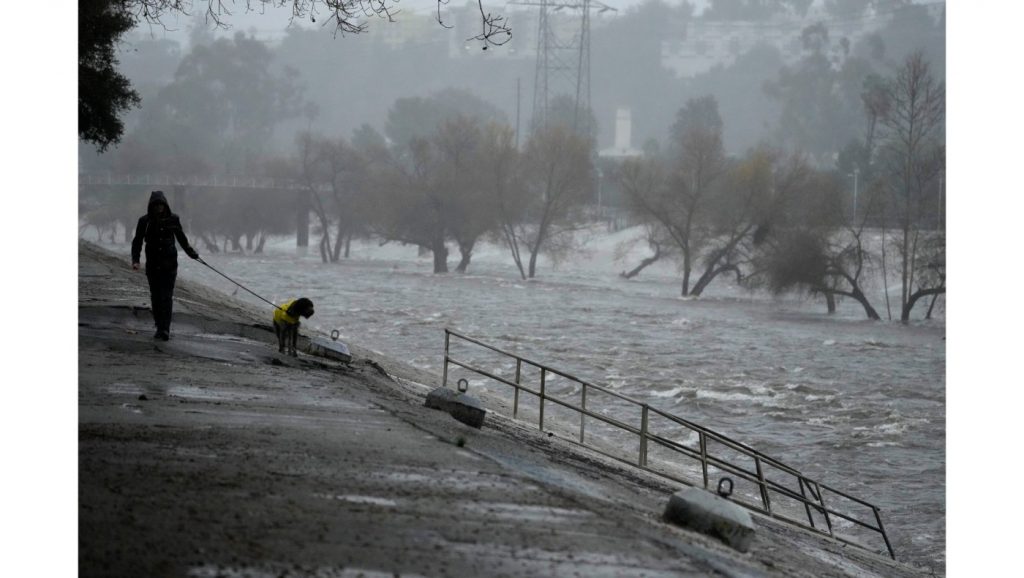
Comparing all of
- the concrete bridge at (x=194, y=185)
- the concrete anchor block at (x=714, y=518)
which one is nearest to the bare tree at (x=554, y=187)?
the concrete bridge at (x=194, y=185)

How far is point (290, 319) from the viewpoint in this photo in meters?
12.0

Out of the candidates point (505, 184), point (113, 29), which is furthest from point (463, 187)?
point (113, 29)

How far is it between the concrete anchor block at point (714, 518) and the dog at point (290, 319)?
5035 millimetres

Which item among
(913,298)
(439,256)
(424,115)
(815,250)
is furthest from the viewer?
(424,115)

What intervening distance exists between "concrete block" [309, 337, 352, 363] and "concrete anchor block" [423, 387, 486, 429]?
278 cm

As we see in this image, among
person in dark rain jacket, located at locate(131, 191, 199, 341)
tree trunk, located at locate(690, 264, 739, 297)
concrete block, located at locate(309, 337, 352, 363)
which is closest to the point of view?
person in dark rain jacket, located at locate(131, 191, 199, 341)

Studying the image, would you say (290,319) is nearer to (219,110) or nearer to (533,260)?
(219,110)

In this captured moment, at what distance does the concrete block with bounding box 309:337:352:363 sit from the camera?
43.9ft

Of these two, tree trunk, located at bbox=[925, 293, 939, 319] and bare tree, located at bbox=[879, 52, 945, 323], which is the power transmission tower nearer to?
bare tree, located at bbox=[879, 52, 945, 323]

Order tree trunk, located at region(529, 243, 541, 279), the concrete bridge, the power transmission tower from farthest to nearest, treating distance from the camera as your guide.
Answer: the power transmission tower
tree trunk, located at region(529, 243, 541, 279)
the concrete bridge

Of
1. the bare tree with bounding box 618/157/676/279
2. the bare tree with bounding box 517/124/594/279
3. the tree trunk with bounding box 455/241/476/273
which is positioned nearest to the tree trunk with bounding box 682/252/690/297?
the bare tree with bounding box 618/157/676/279

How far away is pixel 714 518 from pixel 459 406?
149 inches

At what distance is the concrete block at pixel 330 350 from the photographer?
43.9 feet

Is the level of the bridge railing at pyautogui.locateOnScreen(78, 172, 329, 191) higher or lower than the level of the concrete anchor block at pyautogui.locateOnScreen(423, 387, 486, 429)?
higher
